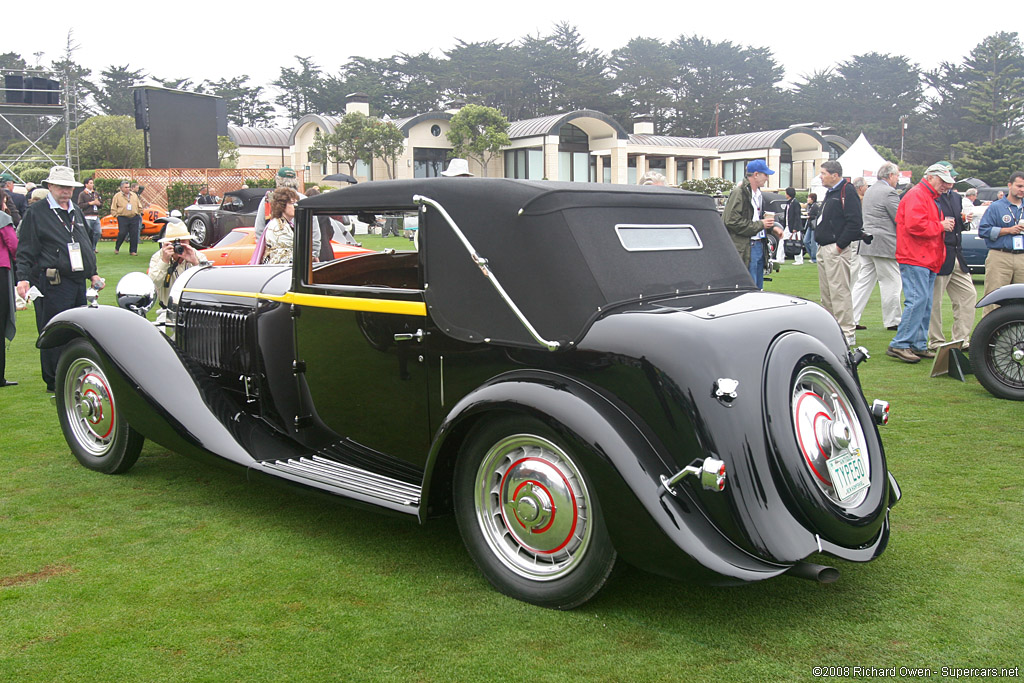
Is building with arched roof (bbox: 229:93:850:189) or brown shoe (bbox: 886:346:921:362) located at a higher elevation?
building with arched roof (bbox: 229:93:850:189)

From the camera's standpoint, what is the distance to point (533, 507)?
11.0 ft

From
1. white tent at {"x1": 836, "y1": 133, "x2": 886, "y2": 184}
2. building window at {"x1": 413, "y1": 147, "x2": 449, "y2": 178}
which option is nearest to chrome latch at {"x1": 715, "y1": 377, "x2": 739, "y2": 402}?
white tent at {"x1": 836, "y1": 133, "x2": 886, "y2": 184}

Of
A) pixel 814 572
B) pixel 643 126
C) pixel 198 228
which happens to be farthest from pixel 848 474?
pixel 643 126

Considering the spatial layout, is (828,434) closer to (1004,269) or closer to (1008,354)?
(1008,354)

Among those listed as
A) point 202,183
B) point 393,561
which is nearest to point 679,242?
point 393,561

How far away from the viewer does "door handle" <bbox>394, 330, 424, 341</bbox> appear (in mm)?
3881

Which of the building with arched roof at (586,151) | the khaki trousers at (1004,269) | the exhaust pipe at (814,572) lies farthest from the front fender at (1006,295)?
the building with arched roof at (586,151)

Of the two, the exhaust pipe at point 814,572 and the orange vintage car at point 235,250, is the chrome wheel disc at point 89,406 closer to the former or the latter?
the exhaust pipe at point 814,572

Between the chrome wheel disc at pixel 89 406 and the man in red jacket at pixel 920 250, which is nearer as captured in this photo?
the chrome wheel disc at pixel 89 406

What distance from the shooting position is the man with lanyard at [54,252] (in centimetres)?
705

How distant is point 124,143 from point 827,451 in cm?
4741

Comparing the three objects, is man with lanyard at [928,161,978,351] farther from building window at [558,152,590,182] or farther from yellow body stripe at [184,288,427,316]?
building window at [558,152,590,182]

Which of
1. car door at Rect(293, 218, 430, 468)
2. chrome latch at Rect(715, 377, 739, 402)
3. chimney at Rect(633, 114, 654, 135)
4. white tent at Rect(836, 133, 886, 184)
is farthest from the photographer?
chimney at Rect(633, 114, 654, 135)

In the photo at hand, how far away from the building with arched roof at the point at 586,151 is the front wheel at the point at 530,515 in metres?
47.2
